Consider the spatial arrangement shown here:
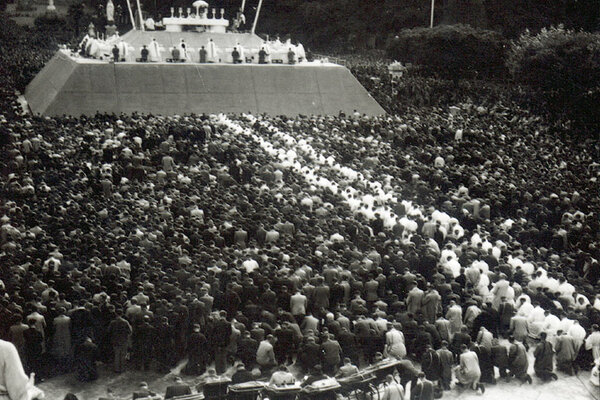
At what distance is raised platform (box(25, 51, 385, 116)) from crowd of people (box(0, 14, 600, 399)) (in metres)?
9.04

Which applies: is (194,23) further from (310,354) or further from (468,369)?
(468,369)

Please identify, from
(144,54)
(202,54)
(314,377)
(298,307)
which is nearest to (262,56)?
(202,54)

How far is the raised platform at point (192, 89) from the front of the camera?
36.7 m

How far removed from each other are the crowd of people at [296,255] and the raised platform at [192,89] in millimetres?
9040

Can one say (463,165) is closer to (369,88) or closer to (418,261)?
(418,261)

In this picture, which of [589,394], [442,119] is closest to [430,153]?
[442,119]

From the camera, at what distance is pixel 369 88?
144ft

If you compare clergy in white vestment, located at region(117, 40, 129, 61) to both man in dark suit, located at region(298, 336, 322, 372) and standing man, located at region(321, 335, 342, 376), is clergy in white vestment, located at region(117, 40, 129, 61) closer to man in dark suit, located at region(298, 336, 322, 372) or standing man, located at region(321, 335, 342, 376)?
man in dark suit, located at region(298, 336, 322, 372)

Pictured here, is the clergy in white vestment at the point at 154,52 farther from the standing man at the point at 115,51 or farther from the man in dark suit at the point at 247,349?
the man in dark suit at the point at 247,349

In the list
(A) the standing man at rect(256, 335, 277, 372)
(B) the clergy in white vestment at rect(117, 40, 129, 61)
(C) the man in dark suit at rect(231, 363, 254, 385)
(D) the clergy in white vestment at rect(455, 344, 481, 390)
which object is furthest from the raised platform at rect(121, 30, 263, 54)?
(C) the man in dark suit at rect(231, 363, 254, 385)

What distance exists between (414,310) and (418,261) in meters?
1.92

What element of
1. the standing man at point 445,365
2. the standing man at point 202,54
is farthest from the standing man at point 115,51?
the standing man at point 445,365

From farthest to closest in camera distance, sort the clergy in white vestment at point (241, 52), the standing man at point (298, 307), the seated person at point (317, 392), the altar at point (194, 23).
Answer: the altar at point (194, 23)
the clergy in white vestment at point (241, 52)
the standing man at point (298, 307)
the seated person at point (317, 392)

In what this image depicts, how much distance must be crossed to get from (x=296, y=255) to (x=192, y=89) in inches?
932
